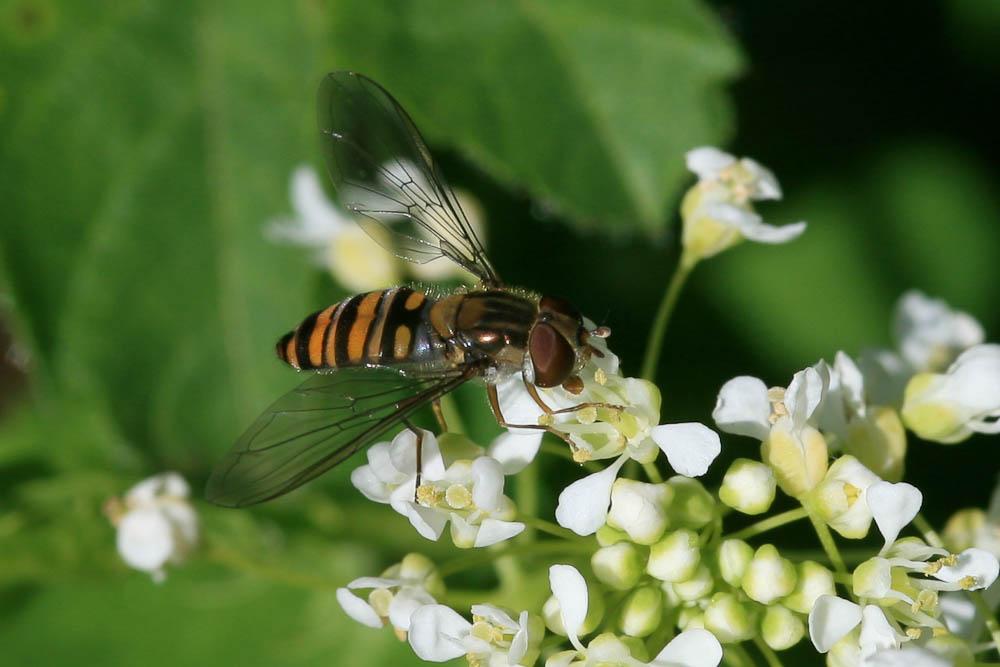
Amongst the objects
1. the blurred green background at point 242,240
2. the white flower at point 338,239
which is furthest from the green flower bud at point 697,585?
the white flower at point 338,239

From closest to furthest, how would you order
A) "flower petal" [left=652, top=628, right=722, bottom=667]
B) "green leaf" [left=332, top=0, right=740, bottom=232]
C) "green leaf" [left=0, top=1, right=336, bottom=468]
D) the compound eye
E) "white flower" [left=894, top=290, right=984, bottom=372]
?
"flower petal" [left=652, top=628, right=722, bottom=667], the compound eye, "white flower" [left=894, top=290, right=984, bottom=372], "green leaf" [left=332, top=0, right=740, bottom=232], "green leaf" [left=0, top=1, right=336, bottom=468]

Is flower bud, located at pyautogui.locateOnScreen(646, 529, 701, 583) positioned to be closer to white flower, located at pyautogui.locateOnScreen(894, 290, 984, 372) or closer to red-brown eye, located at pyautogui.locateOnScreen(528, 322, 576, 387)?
red-brown eye, located at pyautogui.locateOnScreen(528, 322, 576, 387)

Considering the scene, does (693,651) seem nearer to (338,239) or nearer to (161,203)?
(338,239)

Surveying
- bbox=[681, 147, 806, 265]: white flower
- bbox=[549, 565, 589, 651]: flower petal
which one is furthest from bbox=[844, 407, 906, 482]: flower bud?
bbox=[549, 565, 589, 651]: flower petal

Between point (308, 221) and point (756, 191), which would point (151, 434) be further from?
point (756, 191)

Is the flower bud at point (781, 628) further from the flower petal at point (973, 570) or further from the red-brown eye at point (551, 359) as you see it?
the red-brown eye at point (551, 359)
